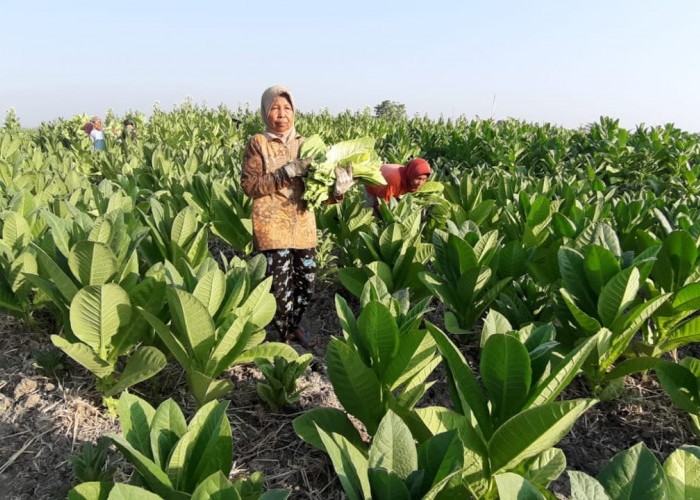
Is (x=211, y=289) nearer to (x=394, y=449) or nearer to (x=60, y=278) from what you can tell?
(x=60, y=278)

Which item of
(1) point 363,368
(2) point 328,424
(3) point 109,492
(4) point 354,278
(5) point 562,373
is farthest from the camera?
(4) point 354,278

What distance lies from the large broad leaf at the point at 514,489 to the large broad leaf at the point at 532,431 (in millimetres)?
328

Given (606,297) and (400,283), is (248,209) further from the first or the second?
(606,297)

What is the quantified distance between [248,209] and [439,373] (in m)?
2.06

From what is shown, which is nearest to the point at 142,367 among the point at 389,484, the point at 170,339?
the point at 170,339

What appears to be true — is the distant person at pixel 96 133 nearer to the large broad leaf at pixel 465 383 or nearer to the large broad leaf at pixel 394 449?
the large broad leaf at pixel 465 383

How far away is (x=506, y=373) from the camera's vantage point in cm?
146

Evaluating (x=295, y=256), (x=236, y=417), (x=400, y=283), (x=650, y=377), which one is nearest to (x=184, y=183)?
(x=295, y=256)

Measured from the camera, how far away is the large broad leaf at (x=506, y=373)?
141 cm

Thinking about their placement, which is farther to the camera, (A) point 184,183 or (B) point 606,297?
(A) point 184,183

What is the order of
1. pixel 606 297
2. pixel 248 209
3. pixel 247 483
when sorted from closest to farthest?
pixel 247 483, pixel 606 297, pixel 248 209

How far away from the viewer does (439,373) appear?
9.46ft

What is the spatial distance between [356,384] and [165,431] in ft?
2.15

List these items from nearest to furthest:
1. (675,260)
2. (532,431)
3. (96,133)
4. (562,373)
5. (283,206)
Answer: (532,431) < (562,373) < (675,260) < (283,206) < (96,133)
